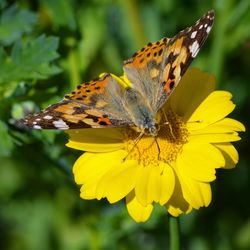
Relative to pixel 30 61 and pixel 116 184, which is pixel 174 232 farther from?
pixel 30 61

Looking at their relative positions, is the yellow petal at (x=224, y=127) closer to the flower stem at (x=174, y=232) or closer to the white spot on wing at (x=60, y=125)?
the flower stem at (x=174, y=232)

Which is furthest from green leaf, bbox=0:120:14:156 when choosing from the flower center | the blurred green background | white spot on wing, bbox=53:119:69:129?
the flower center

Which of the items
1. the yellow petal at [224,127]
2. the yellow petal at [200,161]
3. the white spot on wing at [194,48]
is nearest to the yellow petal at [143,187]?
the yellow petal at [200,161]

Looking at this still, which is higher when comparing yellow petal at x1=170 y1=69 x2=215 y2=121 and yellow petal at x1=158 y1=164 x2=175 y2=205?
yellow petal at x1=170 y1=69 x2=215 y2=121

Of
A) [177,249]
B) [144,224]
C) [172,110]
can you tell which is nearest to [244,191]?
[144,224]

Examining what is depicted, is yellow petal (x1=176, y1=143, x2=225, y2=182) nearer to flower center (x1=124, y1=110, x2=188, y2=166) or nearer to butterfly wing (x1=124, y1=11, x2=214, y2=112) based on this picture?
flower center (x1=124, y1=110, x2=188, y2=166)

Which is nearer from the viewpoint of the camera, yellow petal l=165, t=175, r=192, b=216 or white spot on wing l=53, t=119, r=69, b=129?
yellow petal l=165, t=175, r=192, b=216
